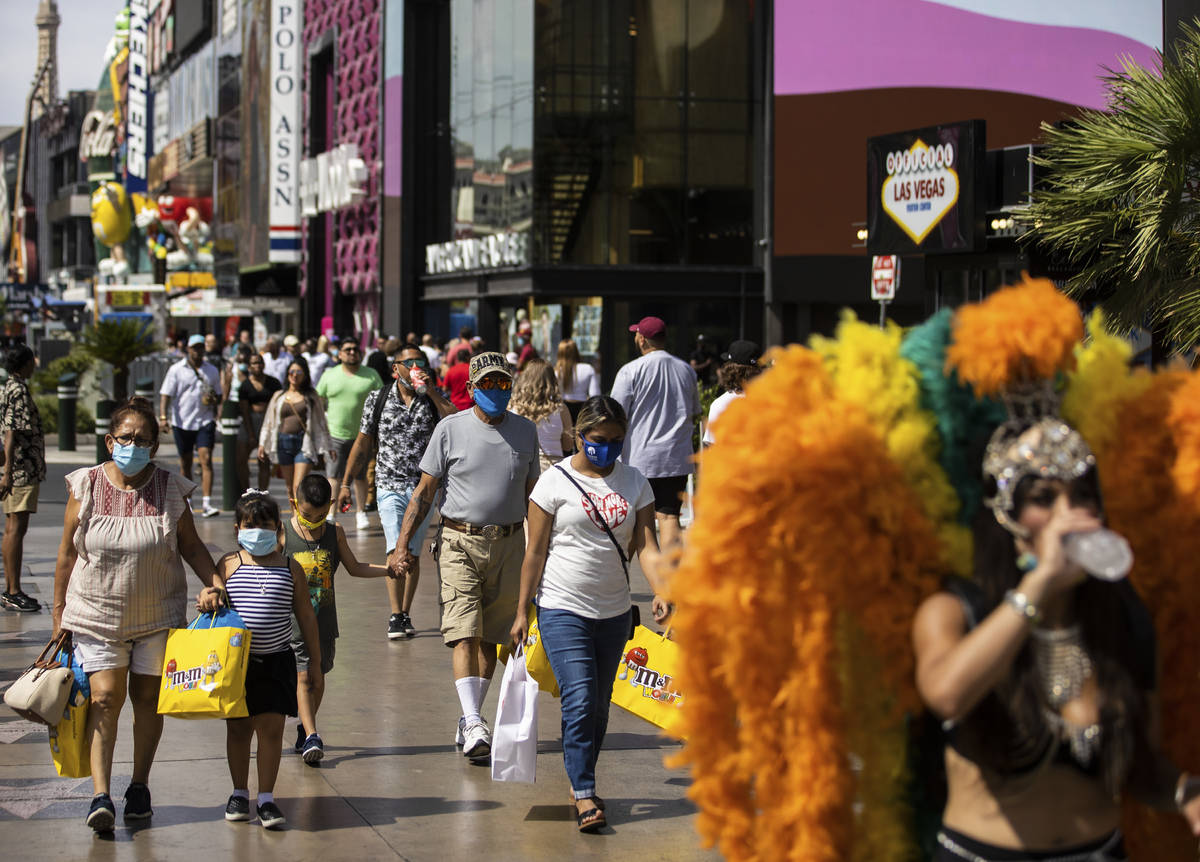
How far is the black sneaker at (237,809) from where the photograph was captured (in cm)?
604

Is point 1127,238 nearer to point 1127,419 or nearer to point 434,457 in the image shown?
point 434,457

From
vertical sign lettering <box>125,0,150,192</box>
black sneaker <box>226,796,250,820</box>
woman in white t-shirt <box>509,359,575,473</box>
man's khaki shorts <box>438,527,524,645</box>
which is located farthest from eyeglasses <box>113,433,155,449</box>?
vertical sign lettering <box>125,0,150,192</box>

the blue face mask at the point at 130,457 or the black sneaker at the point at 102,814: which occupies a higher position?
the blue face mask at the point at 130,457

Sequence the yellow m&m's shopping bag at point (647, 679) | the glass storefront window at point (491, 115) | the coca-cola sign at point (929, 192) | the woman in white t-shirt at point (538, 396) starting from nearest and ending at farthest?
the yellow m&m's shopping bag at point (647, 679) → the woman in white t-shirt at point (538, 396) → the coca-cola sign at point (929, 192) → the glass storefront window at point (491, 115)

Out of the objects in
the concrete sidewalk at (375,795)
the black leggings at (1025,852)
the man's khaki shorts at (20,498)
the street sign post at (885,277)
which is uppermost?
the street sign post at (885,277)

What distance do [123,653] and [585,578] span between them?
5.92ft

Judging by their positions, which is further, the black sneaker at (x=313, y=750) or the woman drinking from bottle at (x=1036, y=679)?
the black sneaker at (x=313, y=750)

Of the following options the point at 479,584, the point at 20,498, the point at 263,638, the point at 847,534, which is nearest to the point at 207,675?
the point at 263,638

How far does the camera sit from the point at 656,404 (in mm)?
10875

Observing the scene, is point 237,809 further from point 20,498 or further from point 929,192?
point 929,192

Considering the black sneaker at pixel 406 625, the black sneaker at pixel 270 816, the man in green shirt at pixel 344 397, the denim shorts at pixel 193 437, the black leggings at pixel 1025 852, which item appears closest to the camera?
the black leggings at pixel 1025 852

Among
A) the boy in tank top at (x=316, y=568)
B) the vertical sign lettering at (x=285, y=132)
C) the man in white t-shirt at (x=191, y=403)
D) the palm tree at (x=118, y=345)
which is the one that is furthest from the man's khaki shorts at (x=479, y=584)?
the vertical sign lettering at (x=285, y=132)

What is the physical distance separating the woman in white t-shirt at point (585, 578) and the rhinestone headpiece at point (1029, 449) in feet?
10.4

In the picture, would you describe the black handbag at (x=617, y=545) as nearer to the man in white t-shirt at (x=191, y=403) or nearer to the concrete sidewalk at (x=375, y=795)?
the concrete sidewalk at (x=375, y=795)
